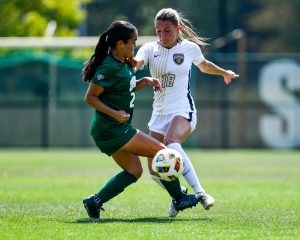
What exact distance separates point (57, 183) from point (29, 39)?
40.6 feet

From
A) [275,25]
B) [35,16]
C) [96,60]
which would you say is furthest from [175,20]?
[275,25]

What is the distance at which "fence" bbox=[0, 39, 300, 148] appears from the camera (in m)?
25.4

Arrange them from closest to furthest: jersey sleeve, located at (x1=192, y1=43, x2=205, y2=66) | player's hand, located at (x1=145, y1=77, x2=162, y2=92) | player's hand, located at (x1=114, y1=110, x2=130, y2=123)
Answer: player's hand, located at (x1=114, y1=110, x2=130, y2=123)
player's hand, located at (x1=145, y1=77, x2=162, y2=92)
jersey sleeve, located at (x1=192, y1=43, x2=205, y2=66)

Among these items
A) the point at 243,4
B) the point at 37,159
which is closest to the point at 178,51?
the point at 37,159

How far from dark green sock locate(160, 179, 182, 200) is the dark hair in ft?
4.12

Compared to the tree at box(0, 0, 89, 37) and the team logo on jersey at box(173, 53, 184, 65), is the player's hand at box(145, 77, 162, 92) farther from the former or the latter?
the tree at box(0, 0, 89, 37)

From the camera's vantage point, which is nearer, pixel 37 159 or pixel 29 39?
pixel 37 159

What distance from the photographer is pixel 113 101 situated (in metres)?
8.22

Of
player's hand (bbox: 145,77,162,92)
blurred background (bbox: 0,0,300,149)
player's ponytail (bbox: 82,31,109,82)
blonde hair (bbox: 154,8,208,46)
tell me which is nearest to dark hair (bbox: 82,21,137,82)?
player's ponytail (bbox: 82,31,109,82)

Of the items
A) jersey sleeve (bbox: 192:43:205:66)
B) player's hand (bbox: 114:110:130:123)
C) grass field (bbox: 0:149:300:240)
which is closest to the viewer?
grass field (bbox: 0:149:300:240)

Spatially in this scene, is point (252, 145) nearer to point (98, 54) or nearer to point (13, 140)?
point (13, 140)

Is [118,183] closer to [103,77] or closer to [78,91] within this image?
[103,77]

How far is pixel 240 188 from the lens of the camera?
13.0 m

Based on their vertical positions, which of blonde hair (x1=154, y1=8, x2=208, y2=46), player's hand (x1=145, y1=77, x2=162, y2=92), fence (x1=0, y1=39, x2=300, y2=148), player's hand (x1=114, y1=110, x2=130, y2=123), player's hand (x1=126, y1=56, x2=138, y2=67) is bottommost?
fence (x1=0, y1=39, x2=300, y2=148)
